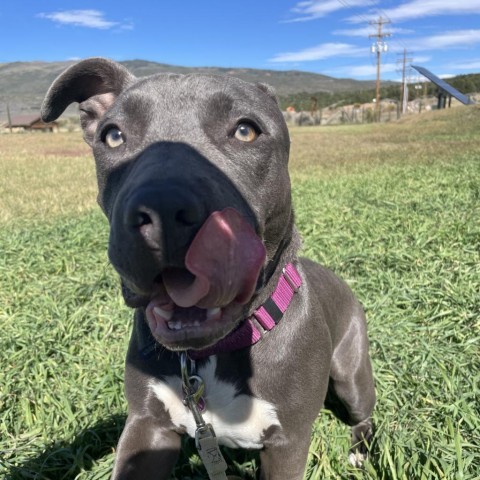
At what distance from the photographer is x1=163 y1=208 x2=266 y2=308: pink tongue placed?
137cm

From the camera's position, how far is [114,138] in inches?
77.0

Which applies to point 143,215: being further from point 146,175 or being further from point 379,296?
point 379,296

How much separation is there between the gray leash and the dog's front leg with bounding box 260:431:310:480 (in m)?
0.24

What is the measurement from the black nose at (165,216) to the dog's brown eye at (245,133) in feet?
1.88

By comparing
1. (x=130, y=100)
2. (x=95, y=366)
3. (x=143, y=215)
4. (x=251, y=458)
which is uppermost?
(x=130, y=100)

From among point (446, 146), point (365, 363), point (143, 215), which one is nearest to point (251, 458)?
point (365, 363)

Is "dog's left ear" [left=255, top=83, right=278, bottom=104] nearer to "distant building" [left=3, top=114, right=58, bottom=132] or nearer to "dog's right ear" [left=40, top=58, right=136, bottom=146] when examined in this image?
"dog's right ear" [left=40, top=58, right=136, bottom=146]

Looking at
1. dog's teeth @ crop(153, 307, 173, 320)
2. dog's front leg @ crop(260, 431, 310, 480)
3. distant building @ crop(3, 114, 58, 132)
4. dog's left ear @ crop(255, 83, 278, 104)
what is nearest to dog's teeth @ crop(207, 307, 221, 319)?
dog's teeth @ crop(153, 307, 173, 320)

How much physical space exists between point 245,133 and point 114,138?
19.2 inches

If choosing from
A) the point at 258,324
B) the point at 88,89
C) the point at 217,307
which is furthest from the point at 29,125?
the point at 217,307

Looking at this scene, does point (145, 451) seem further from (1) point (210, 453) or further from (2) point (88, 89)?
(2) point (88, 89)

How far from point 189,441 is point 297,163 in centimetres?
1064

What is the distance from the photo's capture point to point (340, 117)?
165 feet

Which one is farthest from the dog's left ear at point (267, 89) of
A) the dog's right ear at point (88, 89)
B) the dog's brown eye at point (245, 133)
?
the dog's right ear at point (88, 89)
